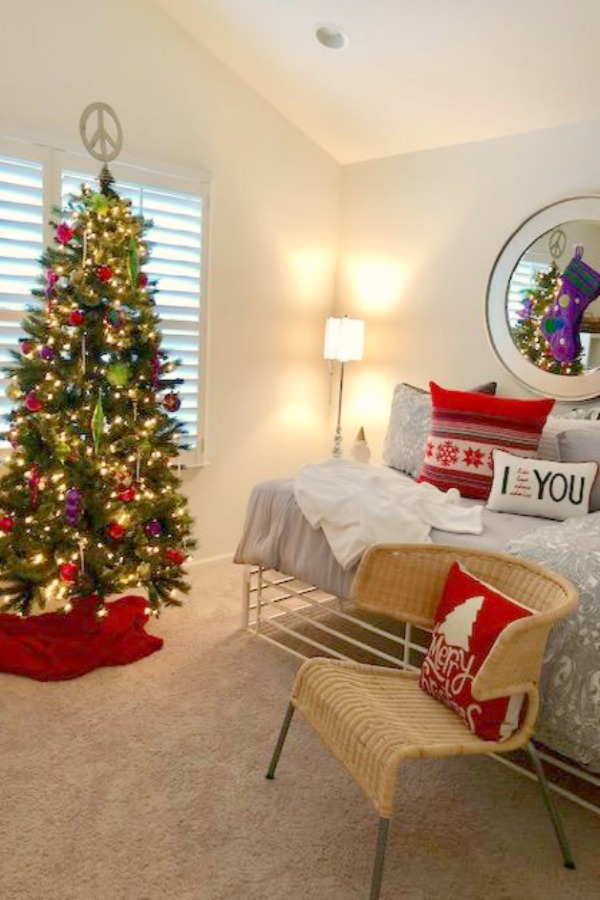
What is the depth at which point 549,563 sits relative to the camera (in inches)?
86.2

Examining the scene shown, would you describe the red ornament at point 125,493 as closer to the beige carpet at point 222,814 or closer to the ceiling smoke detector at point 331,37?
the beige carpet at point 222,814

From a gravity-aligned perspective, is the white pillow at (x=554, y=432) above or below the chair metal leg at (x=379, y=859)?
above

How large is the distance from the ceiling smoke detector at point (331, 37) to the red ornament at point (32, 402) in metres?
2.01

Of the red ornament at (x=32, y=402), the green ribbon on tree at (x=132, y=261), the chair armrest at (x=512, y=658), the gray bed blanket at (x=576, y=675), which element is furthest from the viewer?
the green ribbon on tree at (x=132, y=261)

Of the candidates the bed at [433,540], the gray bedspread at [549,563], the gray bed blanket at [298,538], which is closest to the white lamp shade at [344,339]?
the bed at [433,540]

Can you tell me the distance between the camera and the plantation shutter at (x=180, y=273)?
353cm

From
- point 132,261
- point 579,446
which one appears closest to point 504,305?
point 579,446

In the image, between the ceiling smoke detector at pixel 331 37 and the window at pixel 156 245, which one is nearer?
the window at pixel 156 245

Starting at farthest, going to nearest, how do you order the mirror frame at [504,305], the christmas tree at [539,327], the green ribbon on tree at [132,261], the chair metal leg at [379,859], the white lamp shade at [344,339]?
the white lamp shade at [344,339]
the christmas tree at [539,327]
the mirror frame at [504,305]
the green ribbon on tree at [132,261]
the chair metal leg at [379,859]

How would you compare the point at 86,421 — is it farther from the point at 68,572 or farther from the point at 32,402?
the point at 68,572

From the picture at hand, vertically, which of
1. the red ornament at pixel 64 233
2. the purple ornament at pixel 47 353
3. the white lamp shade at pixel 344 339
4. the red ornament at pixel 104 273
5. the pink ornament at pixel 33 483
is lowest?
the pink ornament at pixel 33 483

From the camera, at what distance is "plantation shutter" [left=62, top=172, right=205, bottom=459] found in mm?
3533

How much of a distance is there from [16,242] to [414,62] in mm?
1904

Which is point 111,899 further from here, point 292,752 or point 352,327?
point 352,327
